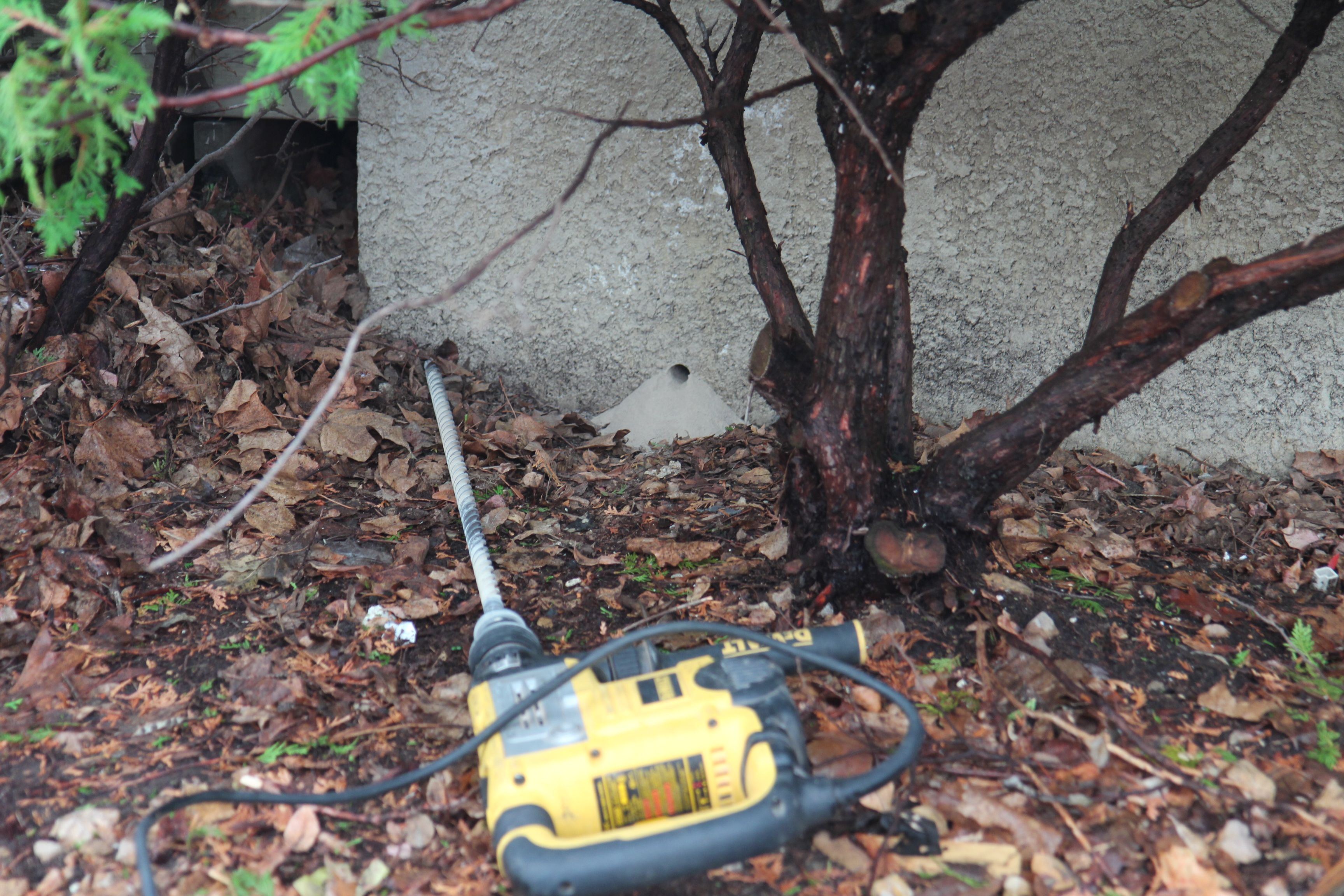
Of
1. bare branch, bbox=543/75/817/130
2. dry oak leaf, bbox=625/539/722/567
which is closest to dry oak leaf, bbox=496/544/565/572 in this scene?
dry oak leaf, bbox=625/539/722/567

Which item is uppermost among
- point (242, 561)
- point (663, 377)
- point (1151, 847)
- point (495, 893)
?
point (663, 377)

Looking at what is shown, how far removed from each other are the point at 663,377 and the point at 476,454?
757mm

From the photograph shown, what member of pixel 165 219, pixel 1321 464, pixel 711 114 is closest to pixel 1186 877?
pixel 711 114

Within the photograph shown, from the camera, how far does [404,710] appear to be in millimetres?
1782

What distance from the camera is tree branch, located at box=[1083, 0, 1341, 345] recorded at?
2.09m

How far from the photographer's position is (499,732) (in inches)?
57.8

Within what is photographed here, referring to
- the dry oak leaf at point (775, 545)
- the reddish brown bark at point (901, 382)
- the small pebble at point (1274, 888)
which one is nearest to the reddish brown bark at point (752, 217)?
the reddish brown bark at point (901, 382)

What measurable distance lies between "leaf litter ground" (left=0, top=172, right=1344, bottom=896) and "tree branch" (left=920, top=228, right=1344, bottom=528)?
0.78 feet

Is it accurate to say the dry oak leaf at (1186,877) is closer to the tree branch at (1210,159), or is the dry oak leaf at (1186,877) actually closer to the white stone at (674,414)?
the tree branch at (1210,159)

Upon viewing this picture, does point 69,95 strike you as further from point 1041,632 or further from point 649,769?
point 1041,632

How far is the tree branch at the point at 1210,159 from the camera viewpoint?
2088 mm

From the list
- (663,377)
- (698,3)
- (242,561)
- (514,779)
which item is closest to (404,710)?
(514,779)

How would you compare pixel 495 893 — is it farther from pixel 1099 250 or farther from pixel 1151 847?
pixel 1099 250

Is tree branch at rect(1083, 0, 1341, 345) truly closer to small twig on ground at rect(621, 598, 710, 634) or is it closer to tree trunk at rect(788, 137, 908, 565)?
tree trunk at rect(788, 137, 908, 565)
